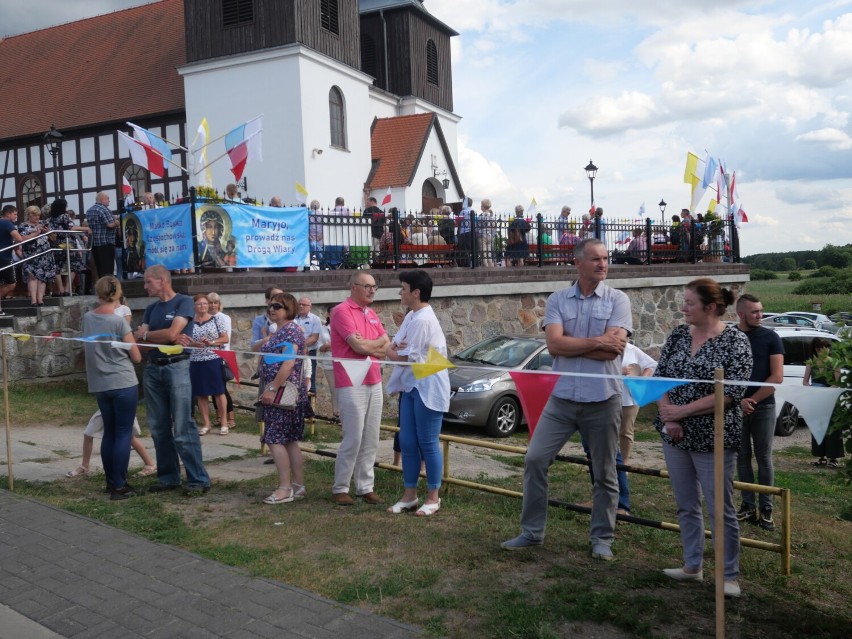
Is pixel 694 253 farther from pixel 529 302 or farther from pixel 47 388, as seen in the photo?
pixel 47 388

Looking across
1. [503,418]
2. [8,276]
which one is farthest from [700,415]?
[8,276]

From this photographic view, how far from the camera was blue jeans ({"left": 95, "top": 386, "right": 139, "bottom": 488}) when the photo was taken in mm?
6918

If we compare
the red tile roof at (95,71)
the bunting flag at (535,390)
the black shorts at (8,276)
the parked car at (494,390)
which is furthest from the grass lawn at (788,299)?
the bunting flag at (535,390)

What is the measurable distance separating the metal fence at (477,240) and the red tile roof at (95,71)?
562 inches

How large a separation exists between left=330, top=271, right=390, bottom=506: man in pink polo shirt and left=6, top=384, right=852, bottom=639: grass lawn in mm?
313

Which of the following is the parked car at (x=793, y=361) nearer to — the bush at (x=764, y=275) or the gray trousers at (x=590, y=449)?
the gray trousers at (x=590, y=449)

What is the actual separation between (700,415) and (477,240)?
13.0 meters

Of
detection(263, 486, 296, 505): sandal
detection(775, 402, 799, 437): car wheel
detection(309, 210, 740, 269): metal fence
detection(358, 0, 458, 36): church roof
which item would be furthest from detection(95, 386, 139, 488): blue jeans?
detection(358, 0, 458, 36): church roof

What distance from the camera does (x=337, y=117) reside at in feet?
92.5

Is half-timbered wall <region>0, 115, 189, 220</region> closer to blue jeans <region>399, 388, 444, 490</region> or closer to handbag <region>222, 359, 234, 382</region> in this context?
handbag <region>222, 359, 234, 382</region>

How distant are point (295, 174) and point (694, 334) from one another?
2240 centimetres

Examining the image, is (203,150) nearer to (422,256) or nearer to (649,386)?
(422,256)

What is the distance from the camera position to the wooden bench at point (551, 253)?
18703mm

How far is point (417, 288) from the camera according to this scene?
6496 millimetres
